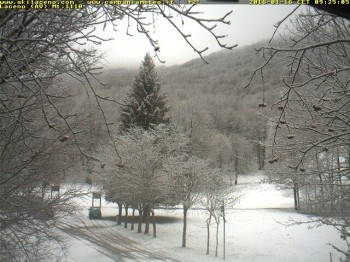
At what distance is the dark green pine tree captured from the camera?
31.9 m

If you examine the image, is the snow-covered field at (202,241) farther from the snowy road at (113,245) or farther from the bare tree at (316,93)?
the bare tree at (316,93)

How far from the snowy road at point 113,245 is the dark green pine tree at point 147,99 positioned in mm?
9058

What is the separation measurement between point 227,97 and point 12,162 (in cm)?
7215

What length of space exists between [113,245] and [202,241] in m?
6.37

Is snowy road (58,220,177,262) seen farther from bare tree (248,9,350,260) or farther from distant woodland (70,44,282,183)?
distant woodland (70,44,282,183)

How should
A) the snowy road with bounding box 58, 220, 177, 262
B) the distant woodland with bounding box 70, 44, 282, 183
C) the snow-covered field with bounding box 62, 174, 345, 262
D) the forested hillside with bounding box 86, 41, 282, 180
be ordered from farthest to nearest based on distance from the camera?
the forested hillside with bounding box 86, 41, 282, 180
the distant woodland with bounding box 70, 44, 282, 183
the snow-covered field with bounding box 62, 174, 345, 262
the snowy road with bounding box 58, 220, 177, 262

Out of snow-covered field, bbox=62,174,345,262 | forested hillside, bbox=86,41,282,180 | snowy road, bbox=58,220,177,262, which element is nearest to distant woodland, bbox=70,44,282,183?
forested hillside, bbox=86,41,282,180

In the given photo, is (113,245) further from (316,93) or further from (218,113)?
(218,113)

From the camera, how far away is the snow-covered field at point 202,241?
20.6 meters

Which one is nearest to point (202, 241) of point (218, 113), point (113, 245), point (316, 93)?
point (113, 245)

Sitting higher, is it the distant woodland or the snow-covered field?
the distant woodland

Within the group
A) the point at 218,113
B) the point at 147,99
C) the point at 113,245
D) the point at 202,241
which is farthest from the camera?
the point at 218,113

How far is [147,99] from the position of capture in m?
31.6

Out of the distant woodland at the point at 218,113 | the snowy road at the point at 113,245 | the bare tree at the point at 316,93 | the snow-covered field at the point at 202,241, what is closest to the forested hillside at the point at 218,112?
the distant woodland at the point at 218,113
